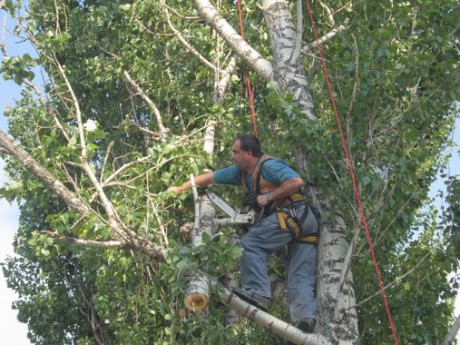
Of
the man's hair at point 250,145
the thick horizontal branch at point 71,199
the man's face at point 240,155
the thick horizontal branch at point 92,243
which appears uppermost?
the man's hair at point 250,145

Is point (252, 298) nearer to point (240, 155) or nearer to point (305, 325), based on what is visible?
point (305, 325)

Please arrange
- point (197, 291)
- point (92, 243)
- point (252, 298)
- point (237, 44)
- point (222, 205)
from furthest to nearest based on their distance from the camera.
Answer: point (237, 44) → point (222, 205) → point (92, 243) → point (252, 298) → point (197, 291)

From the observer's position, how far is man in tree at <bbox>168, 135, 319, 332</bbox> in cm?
550

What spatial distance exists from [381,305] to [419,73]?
2.04 meters

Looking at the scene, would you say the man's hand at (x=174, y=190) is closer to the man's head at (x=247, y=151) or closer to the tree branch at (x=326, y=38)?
the man's head at (x=247, y=151)

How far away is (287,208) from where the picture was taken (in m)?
5.75

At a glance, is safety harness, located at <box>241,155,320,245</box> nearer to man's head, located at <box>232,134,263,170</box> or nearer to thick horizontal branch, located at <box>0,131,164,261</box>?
man's head, located at <box>232,134,263,170</box>

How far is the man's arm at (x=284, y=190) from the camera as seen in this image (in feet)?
18.5

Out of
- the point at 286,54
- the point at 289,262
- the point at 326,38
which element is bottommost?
the point at 289,262

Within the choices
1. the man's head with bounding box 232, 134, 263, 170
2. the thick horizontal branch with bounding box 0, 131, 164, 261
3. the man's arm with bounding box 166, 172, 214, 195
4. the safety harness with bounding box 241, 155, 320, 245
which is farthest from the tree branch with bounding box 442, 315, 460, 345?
the man's arm with bounding box 166, 172, 214, 195

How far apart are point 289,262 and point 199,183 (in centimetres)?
116

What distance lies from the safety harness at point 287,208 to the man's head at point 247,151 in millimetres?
70

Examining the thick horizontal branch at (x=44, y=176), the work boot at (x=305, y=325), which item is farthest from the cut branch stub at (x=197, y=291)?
the thick horizontal branch at (x=44, y=176)

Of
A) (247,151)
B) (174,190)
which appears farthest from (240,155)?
(174,190)
